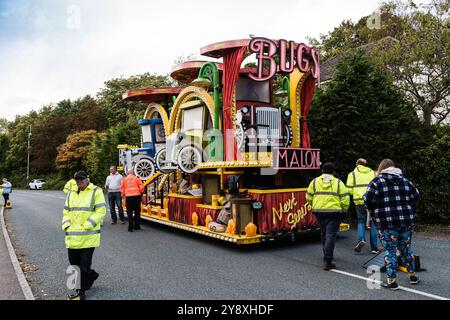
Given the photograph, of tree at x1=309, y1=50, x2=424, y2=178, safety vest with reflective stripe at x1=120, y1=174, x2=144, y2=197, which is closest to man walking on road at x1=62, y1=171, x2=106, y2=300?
safety vest with reflective stripe at x1=120, y1=174, x2=144, y2=197

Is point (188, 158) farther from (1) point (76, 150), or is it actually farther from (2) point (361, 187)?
(1) point (76, 150)

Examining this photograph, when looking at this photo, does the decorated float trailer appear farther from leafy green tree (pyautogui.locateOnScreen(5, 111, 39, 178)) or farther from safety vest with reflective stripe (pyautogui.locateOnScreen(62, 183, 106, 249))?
leafy green tree (pyautogui.locateOnScreen(5, 111, 39, 178))

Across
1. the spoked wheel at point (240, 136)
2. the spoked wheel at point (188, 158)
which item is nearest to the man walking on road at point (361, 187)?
the spoked wheel at point (240, 136)

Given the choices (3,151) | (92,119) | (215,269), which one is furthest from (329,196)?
(3,151)

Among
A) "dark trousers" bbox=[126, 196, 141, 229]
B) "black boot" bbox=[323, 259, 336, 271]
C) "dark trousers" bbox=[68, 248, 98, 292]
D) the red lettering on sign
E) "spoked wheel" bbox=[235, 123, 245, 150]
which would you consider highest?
the red lettering on sign

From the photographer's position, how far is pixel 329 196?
6.89 meters

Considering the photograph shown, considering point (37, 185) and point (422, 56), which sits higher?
point (422, 56)

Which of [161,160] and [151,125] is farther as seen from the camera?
[151,125]

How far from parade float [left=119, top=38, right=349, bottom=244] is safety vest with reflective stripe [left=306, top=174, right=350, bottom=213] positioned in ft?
5.52

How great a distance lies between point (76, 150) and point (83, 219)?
37.8m

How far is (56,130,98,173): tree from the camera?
135 feet

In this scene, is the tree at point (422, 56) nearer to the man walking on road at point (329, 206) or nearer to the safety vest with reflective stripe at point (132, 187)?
the man walking on road at point (329, 206)

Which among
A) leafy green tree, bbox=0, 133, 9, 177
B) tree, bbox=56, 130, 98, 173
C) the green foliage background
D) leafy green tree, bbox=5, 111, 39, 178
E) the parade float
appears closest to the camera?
the parade float
